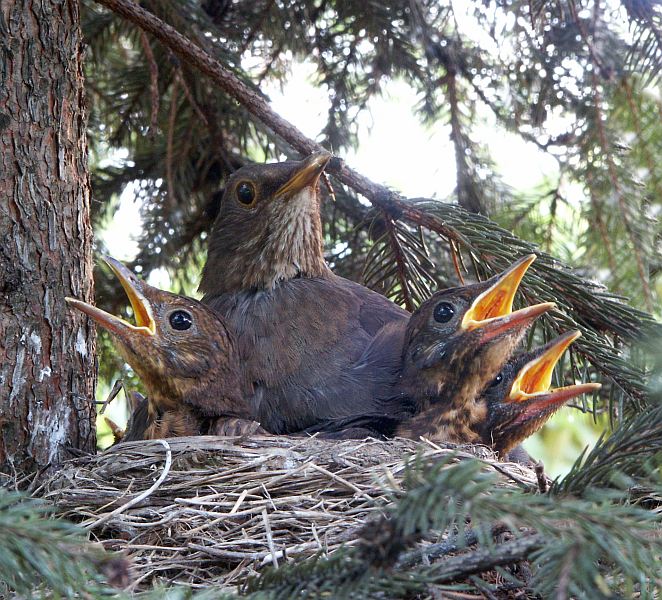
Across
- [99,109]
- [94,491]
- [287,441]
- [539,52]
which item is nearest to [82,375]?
[94,491]

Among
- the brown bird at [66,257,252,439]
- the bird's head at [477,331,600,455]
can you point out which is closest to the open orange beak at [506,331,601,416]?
the bird's head at [477,331,600,455]

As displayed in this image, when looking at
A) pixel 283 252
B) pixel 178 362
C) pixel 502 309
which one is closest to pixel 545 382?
pixel 502 309

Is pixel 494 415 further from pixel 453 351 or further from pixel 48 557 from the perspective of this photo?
pixel 48 557

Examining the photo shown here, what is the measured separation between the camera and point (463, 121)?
159 inches

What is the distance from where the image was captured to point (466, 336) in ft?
9.52

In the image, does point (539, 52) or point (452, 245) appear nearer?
point (452, 245)

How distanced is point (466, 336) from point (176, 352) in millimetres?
1020

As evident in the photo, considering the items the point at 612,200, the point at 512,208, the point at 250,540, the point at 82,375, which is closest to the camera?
the point at 250,540

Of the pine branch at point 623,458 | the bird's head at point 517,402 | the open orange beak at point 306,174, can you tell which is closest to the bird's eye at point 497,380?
the bird's head at point 517,402

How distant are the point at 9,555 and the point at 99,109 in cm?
331

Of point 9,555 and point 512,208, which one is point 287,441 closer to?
point 9,555

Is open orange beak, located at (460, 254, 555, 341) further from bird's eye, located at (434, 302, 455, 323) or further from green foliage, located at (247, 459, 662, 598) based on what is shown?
green foliage, located at (247, 459, 662, 598)

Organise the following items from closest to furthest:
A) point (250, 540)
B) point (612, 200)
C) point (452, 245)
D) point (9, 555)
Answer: point (9, 555) → point (250, 540) → point (452, 245) → point (612, 200)

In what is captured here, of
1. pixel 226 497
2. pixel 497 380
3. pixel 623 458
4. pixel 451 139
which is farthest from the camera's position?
pixel 451 139
